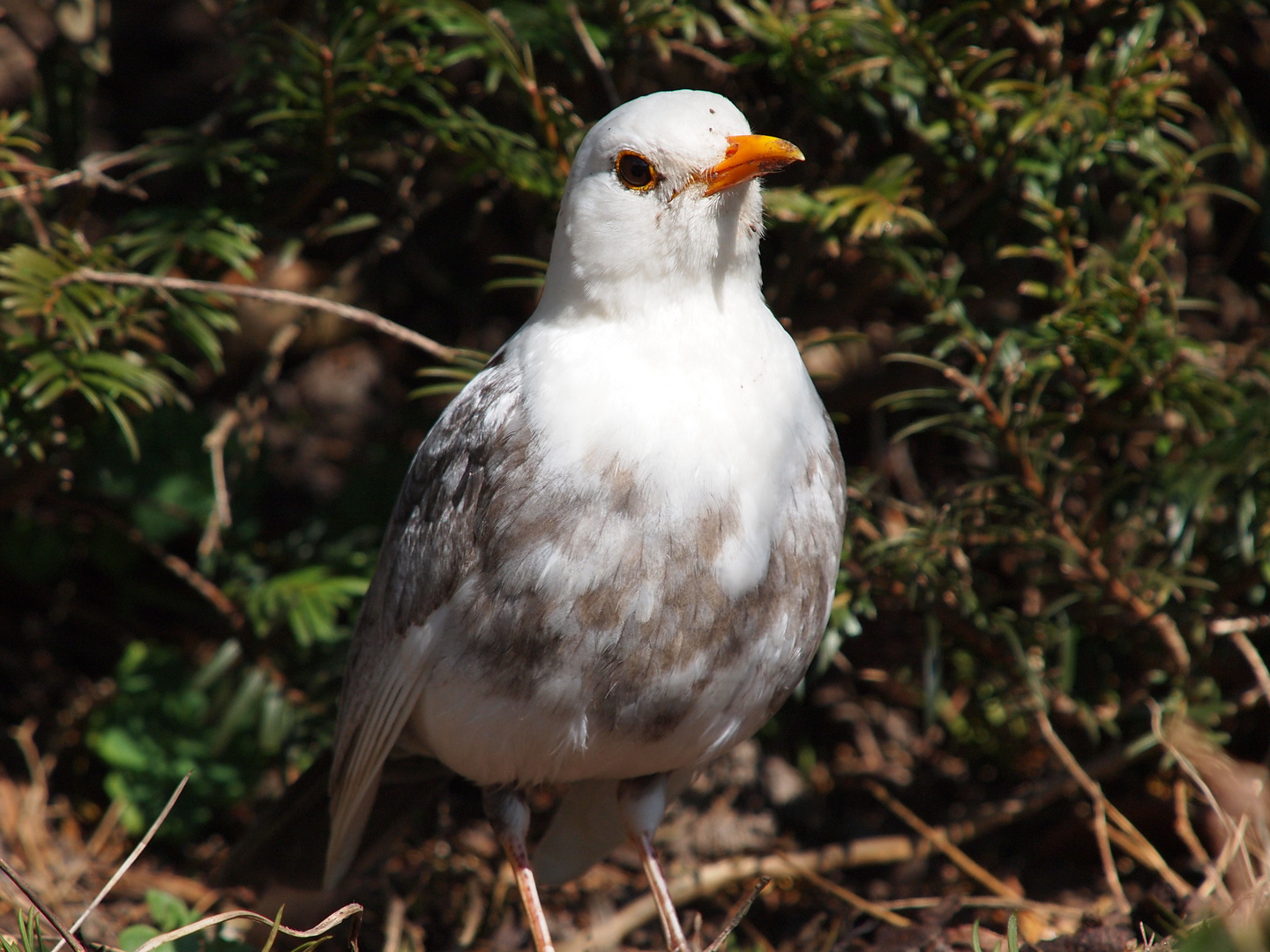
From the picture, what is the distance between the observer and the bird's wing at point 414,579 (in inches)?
92.0

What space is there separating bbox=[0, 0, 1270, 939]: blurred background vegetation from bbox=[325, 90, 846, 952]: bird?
0.51 meters

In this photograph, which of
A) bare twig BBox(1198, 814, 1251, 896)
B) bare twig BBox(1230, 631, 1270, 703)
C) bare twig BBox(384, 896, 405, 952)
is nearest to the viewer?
bare twig BBox(1198, 814, 1251, 896)

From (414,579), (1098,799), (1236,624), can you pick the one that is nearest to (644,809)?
(414,579)

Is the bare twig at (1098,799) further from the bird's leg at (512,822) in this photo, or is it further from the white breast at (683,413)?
the bird's leg at (512,822)

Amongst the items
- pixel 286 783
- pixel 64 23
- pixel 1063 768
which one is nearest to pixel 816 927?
pixel 1063 768

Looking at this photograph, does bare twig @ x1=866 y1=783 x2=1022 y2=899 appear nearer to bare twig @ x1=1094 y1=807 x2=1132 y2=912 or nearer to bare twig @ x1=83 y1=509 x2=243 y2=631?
bare twig @ x1=1094 y1=807 x2=1132 y2=912

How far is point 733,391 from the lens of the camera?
89.3 inches

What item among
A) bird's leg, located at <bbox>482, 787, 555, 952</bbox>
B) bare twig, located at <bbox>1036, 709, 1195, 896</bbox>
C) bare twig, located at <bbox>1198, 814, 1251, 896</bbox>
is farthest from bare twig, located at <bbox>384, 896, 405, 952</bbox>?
bare twig, located at <bbox>1198, 814, 1251, 896</bbox>

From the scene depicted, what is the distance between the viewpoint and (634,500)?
7.10ft

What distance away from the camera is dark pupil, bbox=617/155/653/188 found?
2.25 metres

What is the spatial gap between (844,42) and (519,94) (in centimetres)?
86

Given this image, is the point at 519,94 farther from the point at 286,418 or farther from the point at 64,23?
the point at 286,418

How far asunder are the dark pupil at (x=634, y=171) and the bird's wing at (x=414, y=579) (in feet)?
1.54

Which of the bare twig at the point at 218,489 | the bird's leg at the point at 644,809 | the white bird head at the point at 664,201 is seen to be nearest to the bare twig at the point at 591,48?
the white bird head at the point at 664,201
